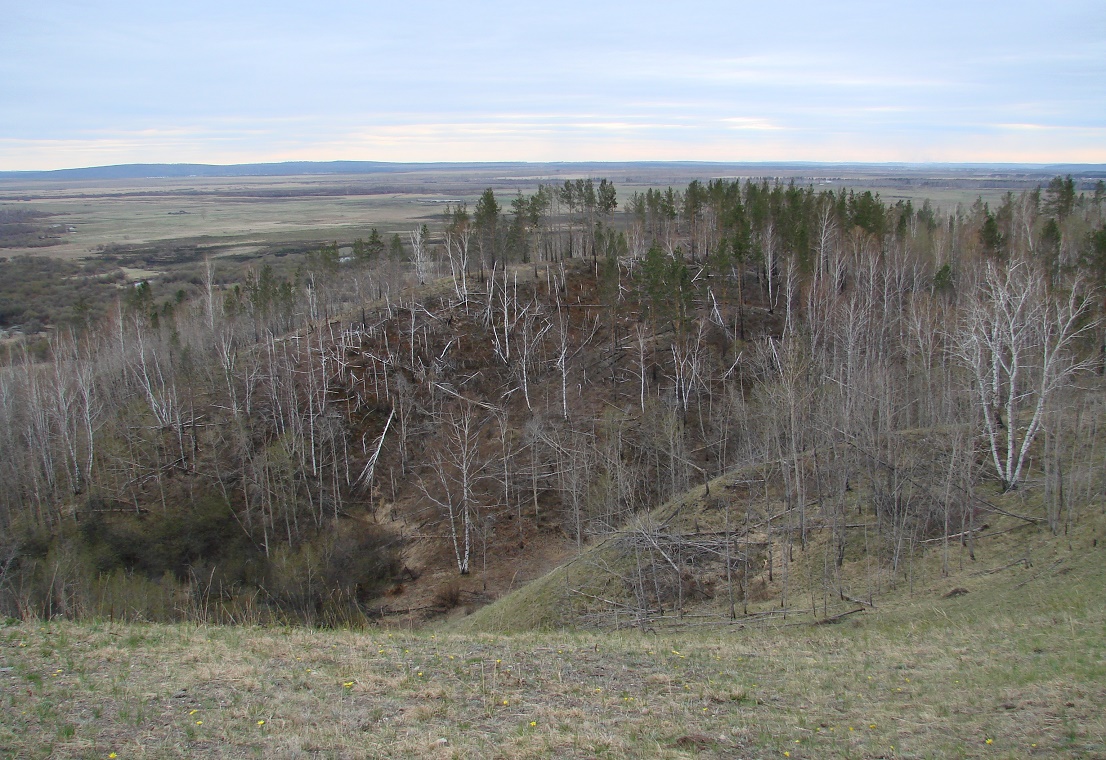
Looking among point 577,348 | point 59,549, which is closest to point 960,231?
point 577,348

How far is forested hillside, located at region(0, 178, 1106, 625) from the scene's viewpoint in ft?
88.1

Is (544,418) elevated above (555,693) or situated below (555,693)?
below

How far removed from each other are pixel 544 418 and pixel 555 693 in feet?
108

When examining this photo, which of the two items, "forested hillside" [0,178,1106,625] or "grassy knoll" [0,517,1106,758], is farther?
"forested hillside" [0,178,1106,625]

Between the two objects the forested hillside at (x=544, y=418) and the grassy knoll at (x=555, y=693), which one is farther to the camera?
the forested hillside at (x=544, y=418)

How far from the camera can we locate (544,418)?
44.9 m

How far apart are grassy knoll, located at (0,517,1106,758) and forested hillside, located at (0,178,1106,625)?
8.50 metres

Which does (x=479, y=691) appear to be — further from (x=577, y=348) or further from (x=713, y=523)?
(x=577, y=348)

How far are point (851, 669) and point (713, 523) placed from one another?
1538 centimetres

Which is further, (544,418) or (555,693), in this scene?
(544,418)

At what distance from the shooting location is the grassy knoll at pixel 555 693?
9.84 meters

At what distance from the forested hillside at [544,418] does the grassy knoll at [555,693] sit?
27.9 feet

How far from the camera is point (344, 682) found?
39.8ft

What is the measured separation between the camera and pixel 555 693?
12.1m
